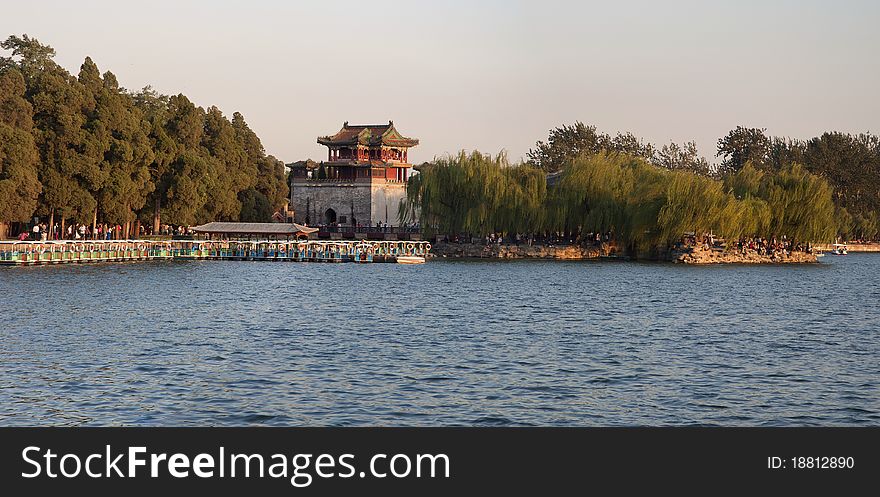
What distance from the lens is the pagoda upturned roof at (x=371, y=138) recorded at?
11119cm

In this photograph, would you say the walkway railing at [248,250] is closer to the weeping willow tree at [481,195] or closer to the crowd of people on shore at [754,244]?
the weeping willow tree at [481,195]

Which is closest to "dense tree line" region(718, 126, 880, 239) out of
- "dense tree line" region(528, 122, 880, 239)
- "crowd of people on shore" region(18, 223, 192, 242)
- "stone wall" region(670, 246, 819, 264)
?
"dense tree line" region(528, 122, 880, 239)

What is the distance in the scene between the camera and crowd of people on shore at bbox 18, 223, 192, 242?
242ft

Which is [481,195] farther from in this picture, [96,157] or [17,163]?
[17,163]

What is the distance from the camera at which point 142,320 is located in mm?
37781

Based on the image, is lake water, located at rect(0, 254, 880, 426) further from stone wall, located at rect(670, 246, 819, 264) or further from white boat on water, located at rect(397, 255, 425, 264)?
white boat on water, located at rect(397, 255, 425, 264)

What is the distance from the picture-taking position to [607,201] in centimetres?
7875

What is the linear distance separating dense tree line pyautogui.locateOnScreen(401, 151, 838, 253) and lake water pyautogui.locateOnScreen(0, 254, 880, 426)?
18.8m

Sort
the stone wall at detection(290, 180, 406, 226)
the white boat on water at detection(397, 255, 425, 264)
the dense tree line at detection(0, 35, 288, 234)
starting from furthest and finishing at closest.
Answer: the stone wall at detection(290, 180, 406, 226) → the white boat on water at detection(397, 255, 425, 264) → the dense tree line at detection(0, 35, 288, 234)

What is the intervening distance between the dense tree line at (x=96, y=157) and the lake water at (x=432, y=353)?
12387 mm

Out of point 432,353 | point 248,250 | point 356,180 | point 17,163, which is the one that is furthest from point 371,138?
point 432,353
